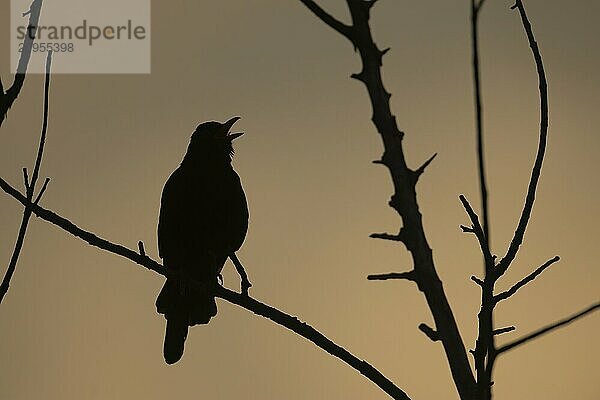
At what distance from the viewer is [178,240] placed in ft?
12.0

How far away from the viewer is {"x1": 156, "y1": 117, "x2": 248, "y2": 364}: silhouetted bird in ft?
11.6

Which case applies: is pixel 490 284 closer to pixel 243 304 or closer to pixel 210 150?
pixel 243 304

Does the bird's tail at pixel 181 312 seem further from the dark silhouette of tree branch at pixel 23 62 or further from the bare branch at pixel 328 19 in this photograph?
the bare branch at pixel 328 19

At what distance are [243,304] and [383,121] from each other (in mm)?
922

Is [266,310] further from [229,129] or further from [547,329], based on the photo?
[229,129]

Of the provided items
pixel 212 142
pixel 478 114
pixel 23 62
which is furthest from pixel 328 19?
pixel 212 142

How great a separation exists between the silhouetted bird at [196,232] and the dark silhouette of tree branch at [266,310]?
1575 millimetres

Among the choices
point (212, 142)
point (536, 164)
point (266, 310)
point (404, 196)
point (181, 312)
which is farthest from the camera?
point (212, 142)

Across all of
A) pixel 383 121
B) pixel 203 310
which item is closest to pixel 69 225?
pixel 383 121

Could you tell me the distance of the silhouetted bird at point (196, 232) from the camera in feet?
11.6

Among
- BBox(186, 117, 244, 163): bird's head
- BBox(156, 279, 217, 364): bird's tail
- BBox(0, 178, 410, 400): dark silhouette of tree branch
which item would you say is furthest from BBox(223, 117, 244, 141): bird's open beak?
BBox(0, 178, 410, 400): dark silhouette of tree branch

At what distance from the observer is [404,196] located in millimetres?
897

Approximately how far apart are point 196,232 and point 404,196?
2758mm

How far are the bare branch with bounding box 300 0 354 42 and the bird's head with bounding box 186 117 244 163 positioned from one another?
2914 mm
